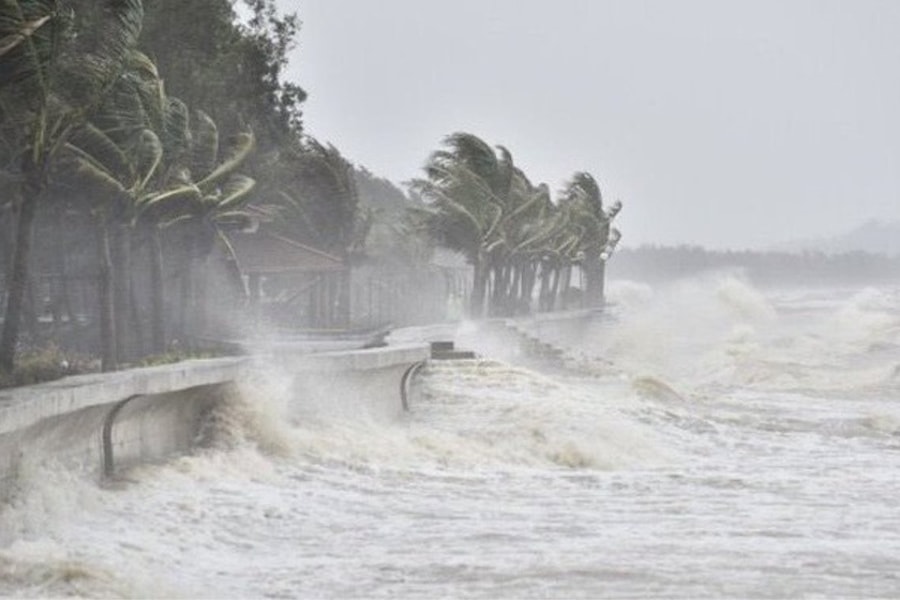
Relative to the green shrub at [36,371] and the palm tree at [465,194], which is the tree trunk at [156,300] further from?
the palm tree at [465,194]

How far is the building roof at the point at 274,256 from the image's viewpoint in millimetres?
40969

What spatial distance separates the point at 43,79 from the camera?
18562 millimetres

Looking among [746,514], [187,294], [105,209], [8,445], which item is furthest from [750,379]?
[8,445]

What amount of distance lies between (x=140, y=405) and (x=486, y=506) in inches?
140

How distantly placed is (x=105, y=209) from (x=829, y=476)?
38.6 feet

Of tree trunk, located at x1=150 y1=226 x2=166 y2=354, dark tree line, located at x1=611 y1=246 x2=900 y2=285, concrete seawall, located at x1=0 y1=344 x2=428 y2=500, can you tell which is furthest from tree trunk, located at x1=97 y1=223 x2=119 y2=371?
dark tree line, located at x1=611 y1=246 x2=900 y2=285

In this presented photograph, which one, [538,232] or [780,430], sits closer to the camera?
[780,430]

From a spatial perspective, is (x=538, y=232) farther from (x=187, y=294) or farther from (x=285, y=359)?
(x=285, y=359)

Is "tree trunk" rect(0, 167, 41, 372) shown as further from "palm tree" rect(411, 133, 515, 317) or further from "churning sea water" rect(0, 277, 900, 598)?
"palm tree" rect(411, 133, 515, 317)

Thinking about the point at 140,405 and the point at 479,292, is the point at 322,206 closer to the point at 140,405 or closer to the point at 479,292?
the point at 479,292

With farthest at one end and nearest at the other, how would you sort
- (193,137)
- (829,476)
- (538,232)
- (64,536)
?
(538,232) → (193,137) → (829,476) → (64,536)

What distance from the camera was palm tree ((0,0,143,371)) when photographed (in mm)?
18031

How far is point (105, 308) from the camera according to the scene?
24547 mm

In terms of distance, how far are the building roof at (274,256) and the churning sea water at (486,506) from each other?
1259cm
